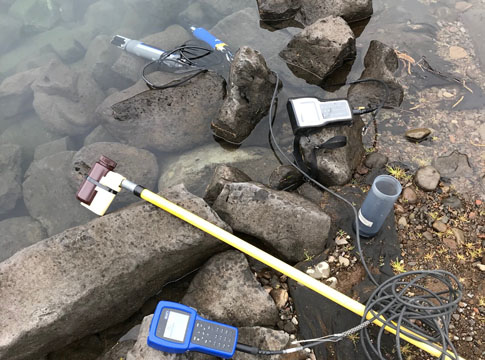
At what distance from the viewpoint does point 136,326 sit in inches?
118

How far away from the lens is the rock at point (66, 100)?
527 cm

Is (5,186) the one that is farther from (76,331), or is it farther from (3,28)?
(3,28)

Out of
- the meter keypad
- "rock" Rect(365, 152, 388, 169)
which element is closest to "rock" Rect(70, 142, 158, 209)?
the meter keypad

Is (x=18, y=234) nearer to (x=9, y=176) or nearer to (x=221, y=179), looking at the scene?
(x=9, y=176)

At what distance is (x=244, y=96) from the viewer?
4133mm

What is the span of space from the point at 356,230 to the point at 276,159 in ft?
4.90

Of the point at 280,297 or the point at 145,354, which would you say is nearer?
the point at 145,354

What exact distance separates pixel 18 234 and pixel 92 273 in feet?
8.15

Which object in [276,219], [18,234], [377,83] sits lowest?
[18,234]

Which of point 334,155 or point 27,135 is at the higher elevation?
point 334,155

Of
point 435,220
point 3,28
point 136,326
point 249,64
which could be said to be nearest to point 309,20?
point 249,64

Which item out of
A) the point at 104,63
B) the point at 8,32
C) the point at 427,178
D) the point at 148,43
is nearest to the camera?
the point at 427,178

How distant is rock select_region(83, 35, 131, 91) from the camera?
5758 mm

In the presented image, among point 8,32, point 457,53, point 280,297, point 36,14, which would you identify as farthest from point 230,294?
point 36,14
